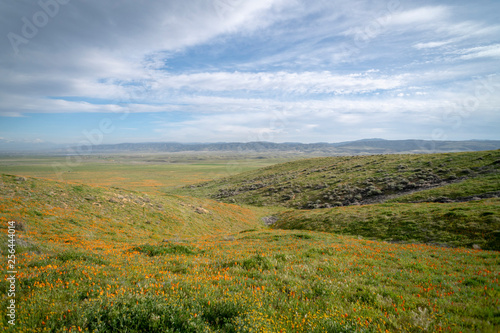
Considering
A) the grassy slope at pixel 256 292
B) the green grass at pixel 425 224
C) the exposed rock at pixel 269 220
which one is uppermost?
the grassy slope at pixel 256 292

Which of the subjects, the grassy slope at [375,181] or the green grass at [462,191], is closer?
the green grass at [462,191]

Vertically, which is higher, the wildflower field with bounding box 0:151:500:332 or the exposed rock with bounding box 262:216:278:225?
the wildflower field with bounding box 0:151:500:332

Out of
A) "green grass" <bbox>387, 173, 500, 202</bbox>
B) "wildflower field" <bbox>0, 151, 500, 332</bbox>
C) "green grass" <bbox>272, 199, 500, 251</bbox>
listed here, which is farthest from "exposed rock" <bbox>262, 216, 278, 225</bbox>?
"wildflower field" <bbox>0, 151, 500, 332</bbox>

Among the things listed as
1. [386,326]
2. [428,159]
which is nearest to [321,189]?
[428,159]

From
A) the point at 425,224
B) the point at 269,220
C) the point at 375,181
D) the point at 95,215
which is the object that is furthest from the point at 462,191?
the point at 95,215

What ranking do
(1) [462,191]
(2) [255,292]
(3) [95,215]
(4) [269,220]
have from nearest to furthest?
(2) [255,292], (3) [95,215], (1) [462,191], (4) [269,220]

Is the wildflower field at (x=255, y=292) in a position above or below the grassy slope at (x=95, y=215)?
above

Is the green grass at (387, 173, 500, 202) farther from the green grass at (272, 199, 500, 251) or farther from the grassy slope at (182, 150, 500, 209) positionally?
the green grass at (272, 199, 500, 251)

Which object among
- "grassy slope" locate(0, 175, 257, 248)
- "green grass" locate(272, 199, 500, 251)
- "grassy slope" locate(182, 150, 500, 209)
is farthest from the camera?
"grassy slope" locate(182, 150, 500, 209)

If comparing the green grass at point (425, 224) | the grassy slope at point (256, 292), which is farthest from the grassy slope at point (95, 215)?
the green grass at point (425, 224)

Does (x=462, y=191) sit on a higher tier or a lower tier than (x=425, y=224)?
higher

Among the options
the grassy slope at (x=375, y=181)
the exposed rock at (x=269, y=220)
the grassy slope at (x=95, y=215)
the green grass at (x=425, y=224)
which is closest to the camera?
the green grass at (x=425, y=224)

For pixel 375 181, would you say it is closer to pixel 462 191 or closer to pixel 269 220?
pixel 462 191

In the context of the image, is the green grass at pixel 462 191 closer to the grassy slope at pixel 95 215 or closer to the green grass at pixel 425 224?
the green grass at pixel 425 224
